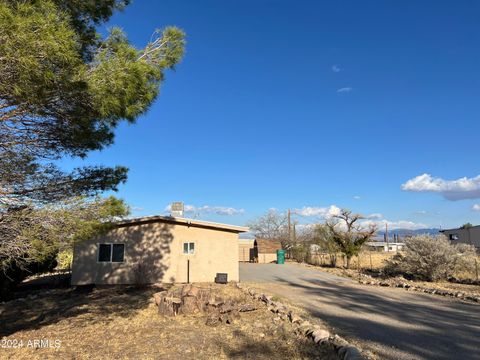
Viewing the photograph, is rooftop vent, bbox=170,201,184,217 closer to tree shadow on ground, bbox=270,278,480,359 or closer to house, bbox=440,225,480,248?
tree shadow on ground, bbox=270,278,480,359

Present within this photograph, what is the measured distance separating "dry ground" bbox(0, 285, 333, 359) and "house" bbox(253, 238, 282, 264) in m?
24.0

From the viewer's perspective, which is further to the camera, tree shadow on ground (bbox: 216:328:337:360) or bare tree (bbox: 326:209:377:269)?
bare tree (bbox: 326:209:377:269)

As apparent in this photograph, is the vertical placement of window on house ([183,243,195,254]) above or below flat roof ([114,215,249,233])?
below

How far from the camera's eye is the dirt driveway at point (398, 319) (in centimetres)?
650

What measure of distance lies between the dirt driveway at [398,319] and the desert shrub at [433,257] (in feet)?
11.0

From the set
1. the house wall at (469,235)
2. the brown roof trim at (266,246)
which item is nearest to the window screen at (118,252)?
the brown roof trim at (266,246)

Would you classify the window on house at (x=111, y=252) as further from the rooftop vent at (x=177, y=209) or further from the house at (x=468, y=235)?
the house at (x=468, y=235)

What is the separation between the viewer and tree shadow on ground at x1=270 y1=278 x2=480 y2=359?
6.54 meters

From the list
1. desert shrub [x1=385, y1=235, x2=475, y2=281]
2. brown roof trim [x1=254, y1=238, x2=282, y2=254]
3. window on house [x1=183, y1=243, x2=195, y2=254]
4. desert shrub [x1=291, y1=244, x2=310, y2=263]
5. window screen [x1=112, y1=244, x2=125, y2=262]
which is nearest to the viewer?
window screen [x1=112, y1=244, x2=125, y2=262]

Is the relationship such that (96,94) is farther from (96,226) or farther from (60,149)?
(96,226)

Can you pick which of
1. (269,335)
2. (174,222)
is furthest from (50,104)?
(174,222)

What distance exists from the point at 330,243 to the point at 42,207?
23594 millimetres

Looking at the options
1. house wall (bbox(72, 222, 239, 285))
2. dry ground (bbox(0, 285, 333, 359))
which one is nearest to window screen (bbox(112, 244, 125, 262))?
house wall (bbox(72, 222, 239, 285))

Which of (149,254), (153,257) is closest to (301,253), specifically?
(153,257)
